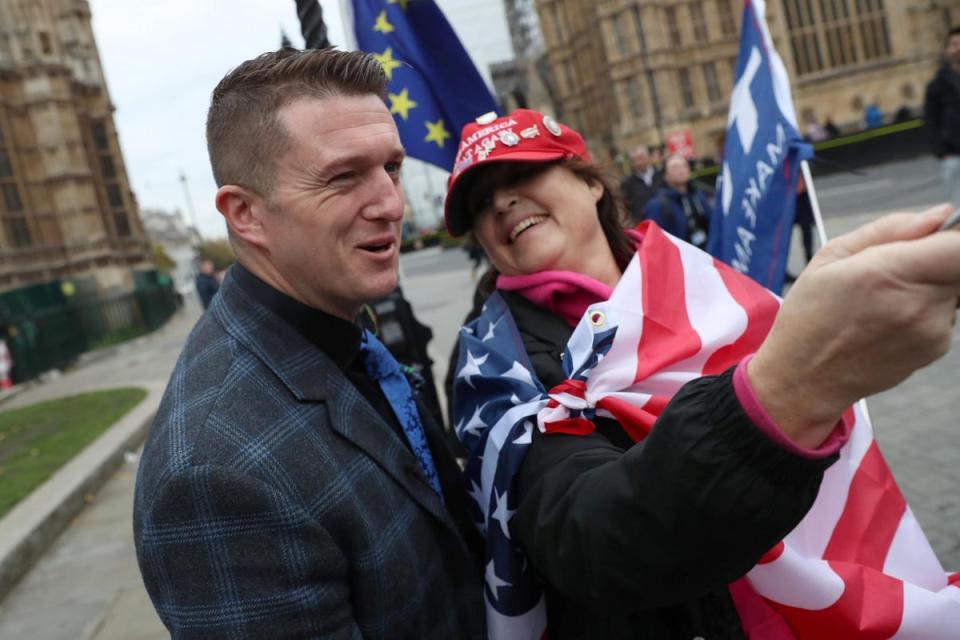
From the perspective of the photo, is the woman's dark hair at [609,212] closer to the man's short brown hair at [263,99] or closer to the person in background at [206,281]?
the man's short brown hair at [263,99]

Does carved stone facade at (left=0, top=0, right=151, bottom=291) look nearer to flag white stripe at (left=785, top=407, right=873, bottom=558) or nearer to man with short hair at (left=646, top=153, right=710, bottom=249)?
man with short hair at (left=646, top=153, right=710, bottom=249)

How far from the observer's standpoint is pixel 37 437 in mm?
8719

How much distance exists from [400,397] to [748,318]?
2.71ft

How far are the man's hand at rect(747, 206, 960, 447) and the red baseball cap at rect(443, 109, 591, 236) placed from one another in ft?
3.67

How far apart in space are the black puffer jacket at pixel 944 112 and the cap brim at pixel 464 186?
21.5ft

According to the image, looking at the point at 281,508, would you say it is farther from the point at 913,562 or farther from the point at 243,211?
the point at 913,562

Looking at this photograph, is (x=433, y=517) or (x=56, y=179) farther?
(x=56, y=179)

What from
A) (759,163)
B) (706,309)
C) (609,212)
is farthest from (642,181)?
(706,309)

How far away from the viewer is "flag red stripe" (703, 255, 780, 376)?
1.66 meters

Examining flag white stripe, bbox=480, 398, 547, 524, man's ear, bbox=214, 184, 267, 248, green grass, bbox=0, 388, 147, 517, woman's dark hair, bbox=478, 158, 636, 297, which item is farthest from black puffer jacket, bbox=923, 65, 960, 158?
green grass, bbox=0, 388, 147, 517

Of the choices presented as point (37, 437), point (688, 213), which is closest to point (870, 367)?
point (688, 213)

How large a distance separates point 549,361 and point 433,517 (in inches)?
17.2

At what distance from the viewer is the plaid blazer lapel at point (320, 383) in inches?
59.0

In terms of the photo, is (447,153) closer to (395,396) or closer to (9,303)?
(395,396)
